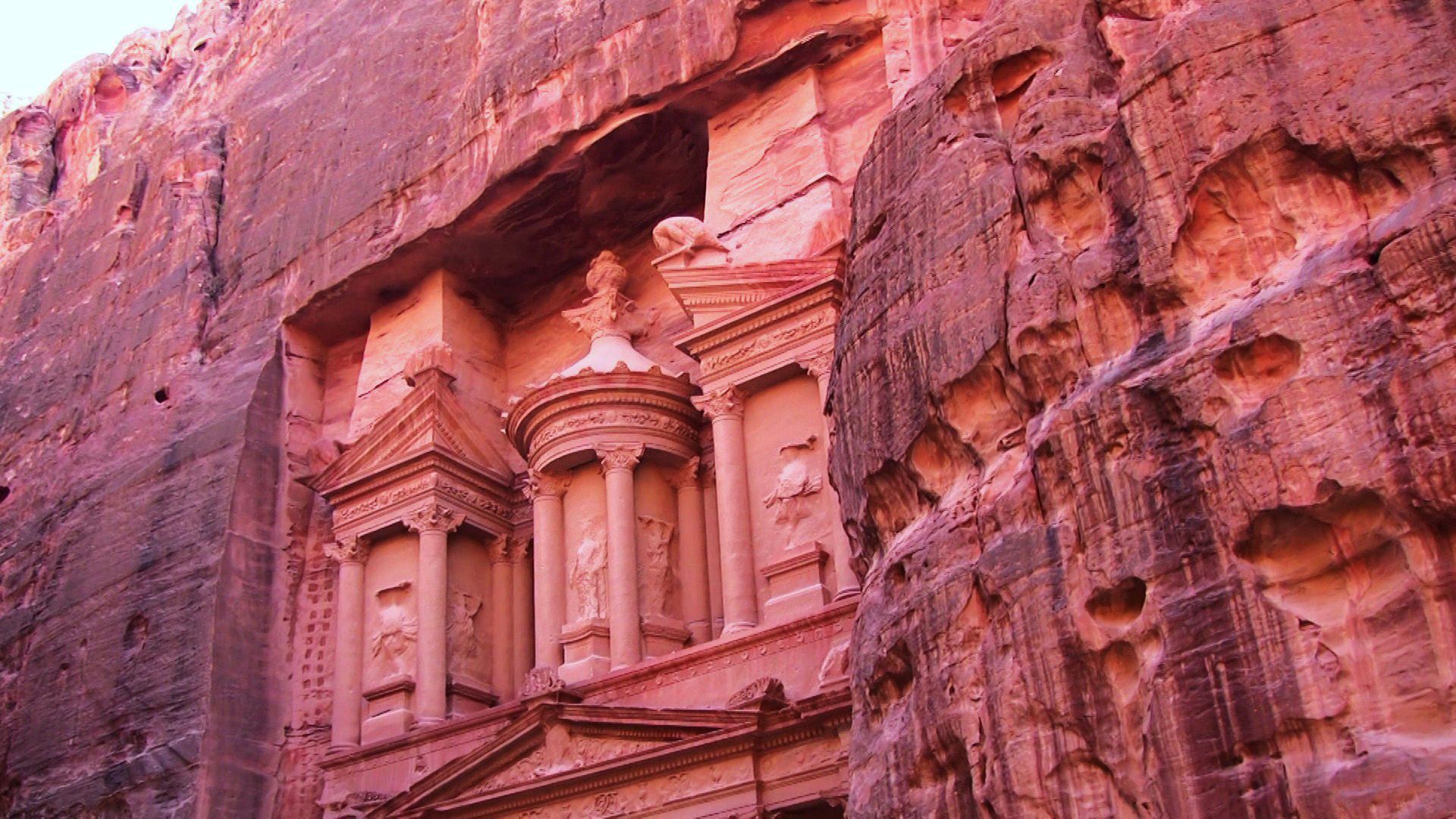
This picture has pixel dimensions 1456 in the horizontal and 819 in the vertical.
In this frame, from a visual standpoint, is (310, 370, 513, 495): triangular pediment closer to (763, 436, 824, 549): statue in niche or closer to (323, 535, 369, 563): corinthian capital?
(323, 535, 369, 563): corinthian capital

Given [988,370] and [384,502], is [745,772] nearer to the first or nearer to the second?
[988,370]

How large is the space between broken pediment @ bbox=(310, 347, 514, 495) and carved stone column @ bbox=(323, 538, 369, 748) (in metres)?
0.71

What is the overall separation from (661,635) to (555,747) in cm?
170

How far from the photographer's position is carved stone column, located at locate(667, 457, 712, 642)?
1611cm

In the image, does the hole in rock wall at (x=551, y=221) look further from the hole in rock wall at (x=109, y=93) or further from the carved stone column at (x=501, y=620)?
the hole in rock wall at (x=109, y=93)

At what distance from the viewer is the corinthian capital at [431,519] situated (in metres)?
17.6

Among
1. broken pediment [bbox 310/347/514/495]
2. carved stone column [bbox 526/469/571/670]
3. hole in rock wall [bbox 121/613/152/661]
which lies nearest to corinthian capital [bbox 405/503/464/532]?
broken pediment [bbox 310/347/514/495]

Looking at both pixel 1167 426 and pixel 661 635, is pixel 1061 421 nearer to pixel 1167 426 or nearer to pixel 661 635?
pixel 1167 426

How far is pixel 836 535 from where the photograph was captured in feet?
47.5

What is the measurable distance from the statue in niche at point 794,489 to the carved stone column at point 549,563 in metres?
2.34

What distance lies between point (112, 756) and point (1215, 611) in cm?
1316

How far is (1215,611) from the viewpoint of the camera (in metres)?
7.71

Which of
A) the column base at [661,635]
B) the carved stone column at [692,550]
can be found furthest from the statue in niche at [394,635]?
the carved stone column at [692,550]

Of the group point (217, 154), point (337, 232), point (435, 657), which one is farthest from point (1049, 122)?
point (217, 154)
